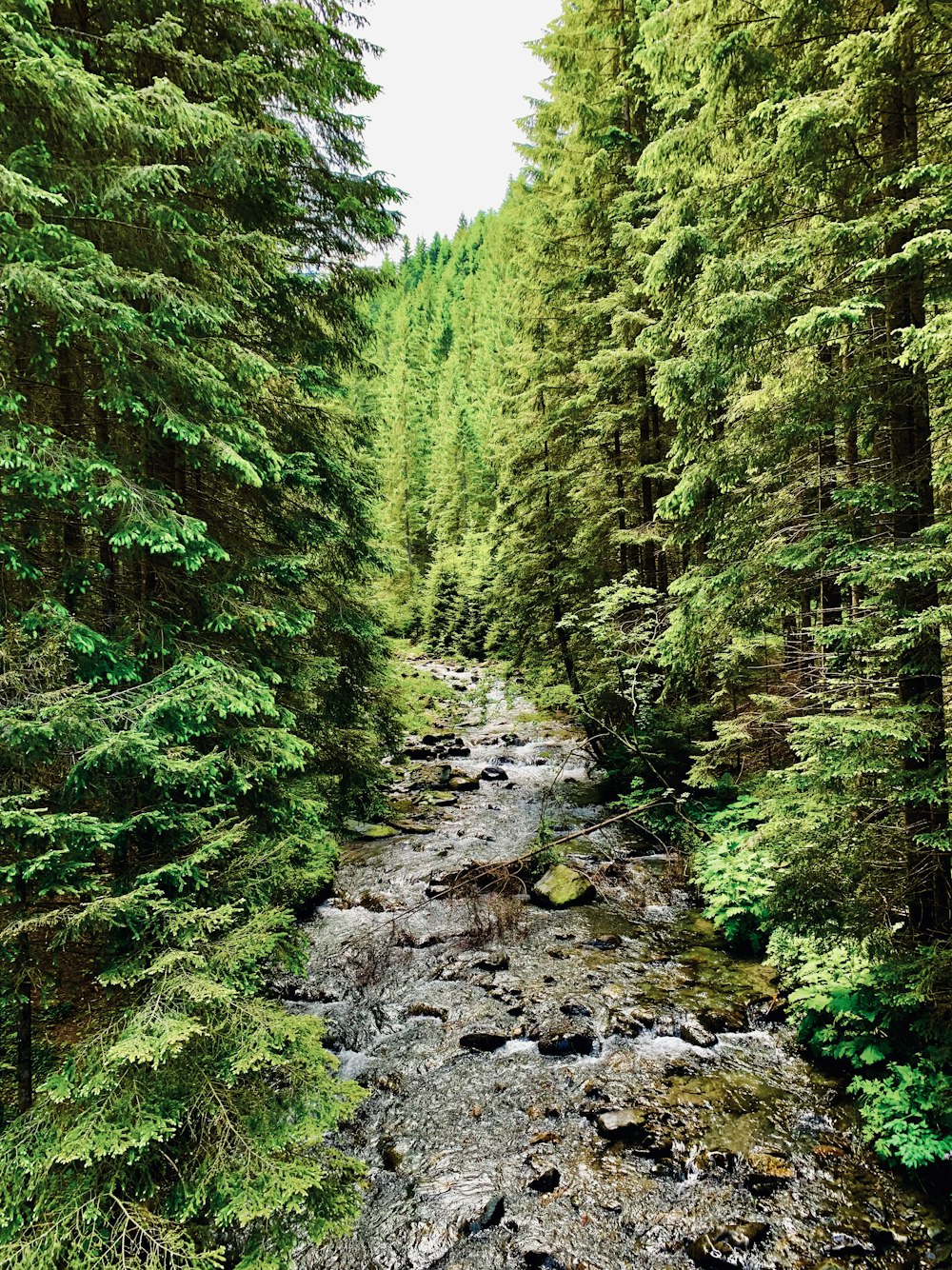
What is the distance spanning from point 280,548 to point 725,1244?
7880 millimetres

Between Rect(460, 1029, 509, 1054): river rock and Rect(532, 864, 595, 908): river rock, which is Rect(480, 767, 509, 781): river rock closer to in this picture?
Rect(532, 864, 595, 908): river rock

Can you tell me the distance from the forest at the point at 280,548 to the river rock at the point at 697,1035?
3.31 feet

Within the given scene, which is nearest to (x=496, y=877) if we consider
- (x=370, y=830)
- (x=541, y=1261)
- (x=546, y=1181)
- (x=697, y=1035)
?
(x=697, y=1035)

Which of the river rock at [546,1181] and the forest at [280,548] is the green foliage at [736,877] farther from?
the river rock at [546,1181]

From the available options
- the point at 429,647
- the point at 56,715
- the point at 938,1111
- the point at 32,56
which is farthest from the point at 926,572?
the point at 429,647

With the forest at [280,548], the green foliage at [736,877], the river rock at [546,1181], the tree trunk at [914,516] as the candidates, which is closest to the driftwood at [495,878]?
the green foliage at [736,877]

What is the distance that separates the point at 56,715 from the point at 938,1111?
7722mm

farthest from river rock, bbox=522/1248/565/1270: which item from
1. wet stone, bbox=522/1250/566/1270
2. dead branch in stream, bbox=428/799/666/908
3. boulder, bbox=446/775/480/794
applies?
boulder, bbox=446/775/480/794

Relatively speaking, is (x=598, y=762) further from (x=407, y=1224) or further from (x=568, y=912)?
(x=407, y=1224)

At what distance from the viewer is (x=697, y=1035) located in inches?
269

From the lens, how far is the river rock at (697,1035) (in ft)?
22.1

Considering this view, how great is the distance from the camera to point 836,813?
5.41 meters

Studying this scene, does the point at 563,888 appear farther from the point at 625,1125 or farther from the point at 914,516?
the point at 914,516

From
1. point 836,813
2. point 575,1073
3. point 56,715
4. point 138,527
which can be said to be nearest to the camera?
point 56,715
